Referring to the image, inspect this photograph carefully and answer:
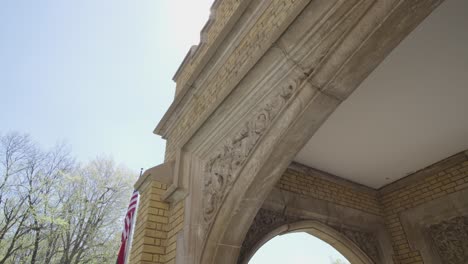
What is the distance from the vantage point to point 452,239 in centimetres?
404

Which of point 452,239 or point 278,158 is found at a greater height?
point 278,158

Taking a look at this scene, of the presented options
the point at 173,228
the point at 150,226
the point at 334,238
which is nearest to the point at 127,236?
the point at 150,226

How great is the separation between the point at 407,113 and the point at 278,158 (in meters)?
2.23

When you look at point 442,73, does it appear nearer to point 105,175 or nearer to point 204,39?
point 204,39

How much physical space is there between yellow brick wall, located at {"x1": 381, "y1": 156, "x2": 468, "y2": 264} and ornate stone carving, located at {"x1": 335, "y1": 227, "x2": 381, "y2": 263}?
0.29 m

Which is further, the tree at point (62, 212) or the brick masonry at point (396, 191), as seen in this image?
the tree at point (62, 212)

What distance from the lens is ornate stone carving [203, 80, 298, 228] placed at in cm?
222

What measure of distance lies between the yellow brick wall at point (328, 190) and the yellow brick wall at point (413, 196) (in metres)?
0.23

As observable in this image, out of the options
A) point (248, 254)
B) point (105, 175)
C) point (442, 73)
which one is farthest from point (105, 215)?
point (442, 73)

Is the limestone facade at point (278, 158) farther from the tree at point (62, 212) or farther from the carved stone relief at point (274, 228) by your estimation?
the tree at point (62, 212)

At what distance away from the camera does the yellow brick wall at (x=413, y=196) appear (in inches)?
167

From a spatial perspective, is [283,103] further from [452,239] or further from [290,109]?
[452,239]

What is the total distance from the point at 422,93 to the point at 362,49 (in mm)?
2007

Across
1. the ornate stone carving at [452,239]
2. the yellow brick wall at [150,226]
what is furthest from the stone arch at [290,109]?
the ornate stone carving at [452,239]
